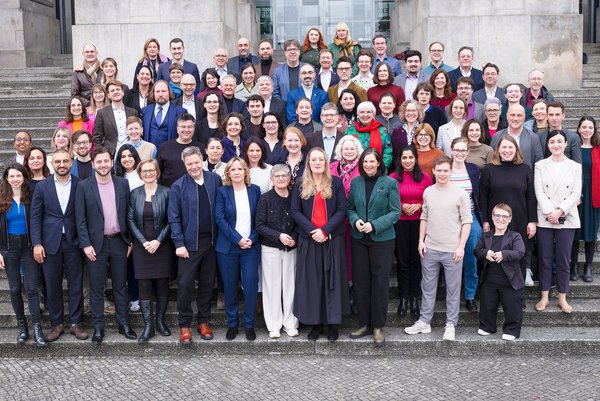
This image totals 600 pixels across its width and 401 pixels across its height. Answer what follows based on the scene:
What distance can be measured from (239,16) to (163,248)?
11375 mm

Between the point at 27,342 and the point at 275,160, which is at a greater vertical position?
the point at 275,160

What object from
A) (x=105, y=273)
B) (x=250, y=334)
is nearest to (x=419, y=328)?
(x=250, y=334)

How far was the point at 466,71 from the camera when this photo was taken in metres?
9.71

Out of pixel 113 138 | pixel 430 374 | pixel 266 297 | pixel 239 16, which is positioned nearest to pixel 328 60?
pixel 113 138

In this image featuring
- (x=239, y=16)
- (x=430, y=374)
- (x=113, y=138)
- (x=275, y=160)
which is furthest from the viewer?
(x=239, y=16)

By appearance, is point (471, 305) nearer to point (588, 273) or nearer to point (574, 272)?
point (574, 272)

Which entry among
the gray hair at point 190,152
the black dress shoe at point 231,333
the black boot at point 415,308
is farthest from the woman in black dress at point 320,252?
the gray hair at point 190,152

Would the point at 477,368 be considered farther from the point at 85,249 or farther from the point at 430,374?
the point at 85,249

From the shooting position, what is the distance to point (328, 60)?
30.8 feet

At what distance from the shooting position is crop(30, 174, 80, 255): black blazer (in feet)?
23.2

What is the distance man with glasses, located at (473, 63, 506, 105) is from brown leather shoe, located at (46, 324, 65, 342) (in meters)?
5.75

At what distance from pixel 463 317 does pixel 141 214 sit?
363cm

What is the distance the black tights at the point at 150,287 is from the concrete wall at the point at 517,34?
25.1 feet

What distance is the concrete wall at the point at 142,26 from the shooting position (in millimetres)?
13102
